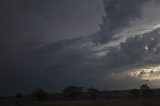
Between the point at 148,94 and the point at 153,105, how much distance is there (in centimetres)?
7328

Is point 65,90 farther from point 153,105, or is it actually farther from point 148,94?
point 153,105

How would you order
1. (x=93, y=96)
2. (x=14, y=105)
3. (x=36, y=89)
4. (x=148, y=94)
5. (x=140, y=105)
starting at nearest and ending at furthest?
(x=14, y=105), (x=140, y=105), (x=148, y=94), (x=36, y=89), (x=93, y=96)

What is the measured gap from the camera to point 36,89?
17888 cm

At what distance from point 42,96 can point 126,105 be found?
84.2 m

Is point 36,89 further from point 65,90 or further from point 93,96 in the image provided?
point 93,96

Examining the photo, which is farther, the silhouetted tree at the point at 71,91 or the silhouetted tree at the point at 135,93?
the silhouetted tree at the point at 71,91

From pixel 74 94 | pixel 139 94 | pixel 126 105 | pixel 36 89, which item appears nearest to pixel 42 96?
pixel 36 89

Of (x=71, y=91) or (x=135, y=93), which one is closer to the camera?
(x=135, y=93)

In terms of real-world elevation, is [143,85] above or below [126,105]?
above

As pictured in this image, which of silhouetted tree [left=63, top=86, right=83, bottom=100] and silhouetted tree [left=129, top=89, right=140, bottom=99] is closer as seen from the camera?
silhouetted tree [left=129, top=89, right=140, bottom=99]

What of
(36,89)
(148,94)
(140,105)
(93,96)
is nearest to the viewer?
(140,105)

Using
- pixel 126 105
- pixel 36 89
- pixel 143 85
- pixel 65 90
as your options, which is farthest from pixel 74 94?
pixel 126 105

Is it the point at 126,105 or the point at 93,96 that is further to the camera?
the point at 93,96

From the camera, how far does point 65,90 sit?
7397 inches
